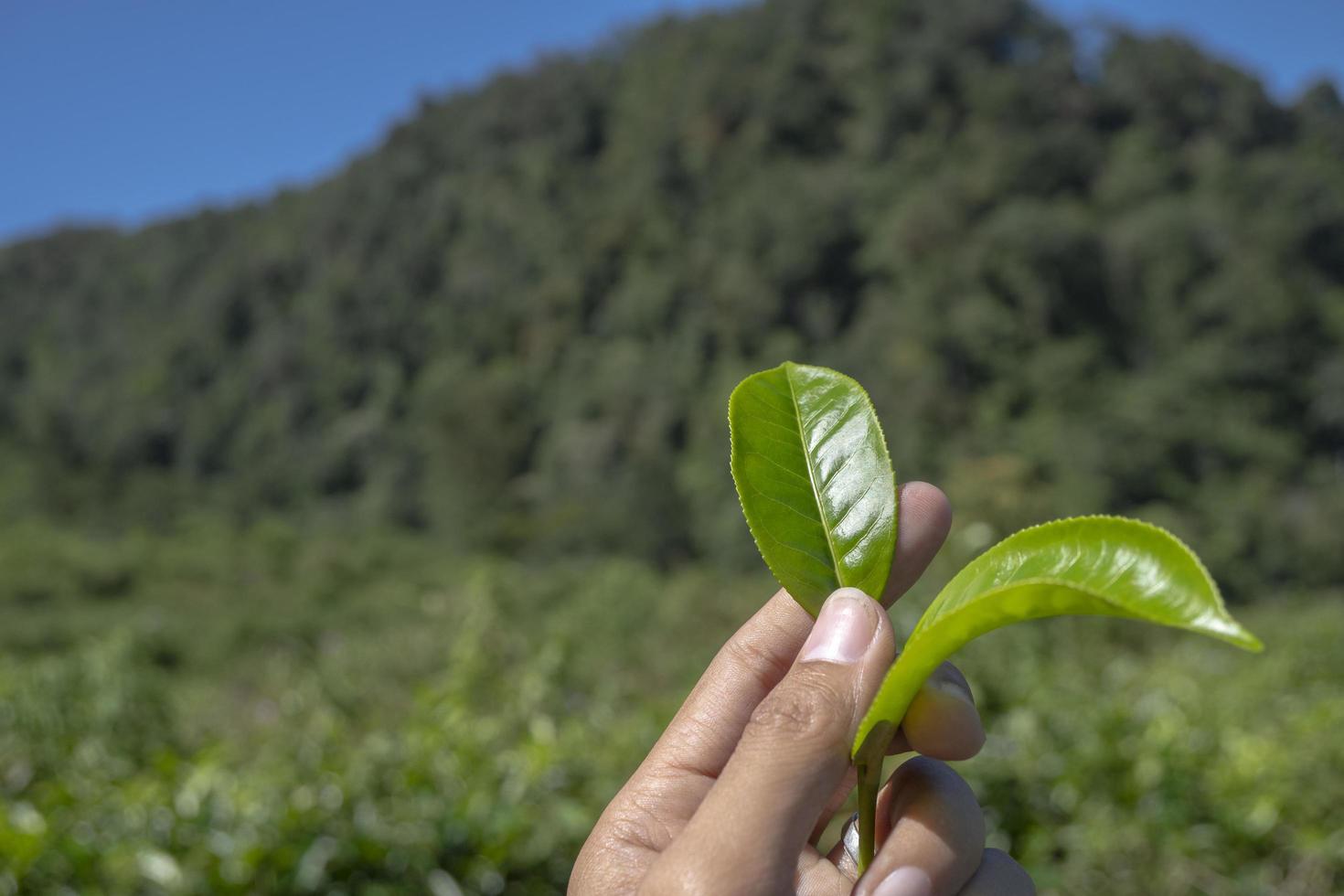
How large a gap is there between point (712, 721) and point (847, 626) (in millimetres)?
255

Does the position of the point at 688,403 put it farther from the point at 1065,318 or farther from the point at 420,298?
the point at 420,298

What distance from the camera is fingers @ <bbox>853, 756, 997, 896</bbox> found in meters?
0.88

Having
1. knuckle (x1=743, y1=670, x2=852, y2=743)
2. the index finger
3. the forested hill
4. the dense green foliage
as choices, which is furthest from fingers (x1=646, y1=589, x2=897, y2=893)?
the forested hill

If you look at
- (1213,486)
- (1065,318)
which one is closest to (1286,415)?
(1213,486)

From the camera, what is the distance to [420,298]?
1901 inches

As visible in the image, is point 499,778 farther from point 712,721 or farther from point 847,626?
point 847,626

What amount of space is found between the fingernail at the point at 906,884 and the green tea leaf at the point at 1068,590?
0.48 ft

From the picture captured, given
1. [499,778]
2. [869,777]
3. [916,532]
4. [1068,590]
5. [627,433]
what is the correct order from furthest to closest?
[627,433] < [499,778] < [916,532] < [869,777] < [1068,590]

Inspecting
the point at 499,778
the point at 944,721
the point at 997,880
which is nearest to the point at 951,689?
the point at 944,721

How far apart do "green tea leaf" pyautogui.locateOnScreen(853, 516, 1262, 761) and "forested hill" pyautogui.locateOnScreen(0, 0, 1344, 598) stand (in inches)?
415

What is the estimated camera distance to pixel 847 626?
2.93 feet

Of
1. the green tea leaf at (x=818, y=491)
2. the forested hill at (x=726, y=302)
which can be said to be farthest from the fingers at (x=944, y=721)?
the forested hill at (x=726, y=302)

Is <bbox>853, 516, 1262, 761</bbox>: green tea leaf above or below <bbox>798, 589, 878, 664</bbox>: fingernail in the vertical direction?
above

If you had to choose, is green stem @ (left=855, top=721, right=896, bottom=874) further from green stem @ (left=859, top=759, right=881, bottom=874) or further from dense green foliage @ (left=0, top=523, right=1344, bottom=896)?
dense green foliage @ (left=0, top=523, right=1344, bottom=896)
